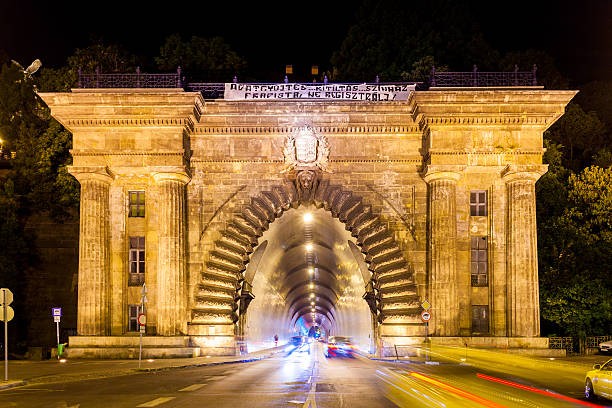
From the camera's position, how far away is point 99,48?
60031 millimetres

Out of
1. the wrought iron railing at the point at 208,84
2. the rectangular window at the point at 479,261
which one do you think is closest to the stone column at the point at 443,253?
the rectangular window at the point at 479,261

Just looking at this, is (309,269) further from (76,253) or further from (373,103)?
(373,103)

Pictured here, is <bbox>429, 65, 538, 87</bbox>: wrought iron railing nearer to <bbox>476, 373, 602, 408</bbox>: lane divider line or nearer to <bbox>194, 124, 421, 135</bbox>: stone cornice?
<bbox>194, 124, 421, 135</bbox>: stone cornice

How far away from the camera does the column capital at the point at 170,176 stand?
36094 mm

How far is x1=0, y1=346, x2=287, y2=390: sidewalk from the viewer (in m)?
25.4

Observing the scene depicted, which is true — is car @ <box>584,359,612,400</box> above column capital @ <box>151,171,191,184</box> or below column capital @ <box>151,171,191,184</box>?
below

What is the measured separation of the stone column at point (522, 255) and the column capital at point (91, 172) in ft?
68.5

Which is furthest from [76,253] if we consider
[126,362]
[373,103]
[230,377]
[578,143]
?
[578,143]

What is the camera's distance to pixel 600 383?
19.8 m

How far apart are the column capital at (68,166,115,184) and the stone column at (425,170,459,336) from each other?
662 inches

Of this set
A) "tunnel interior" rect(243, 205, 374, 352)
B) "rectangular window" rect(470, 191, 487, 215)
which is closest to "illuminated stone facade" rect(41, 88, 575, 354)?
"rectangular window" rect(470, 191, 487, 215)

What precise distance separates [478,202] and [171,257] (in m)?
16.5

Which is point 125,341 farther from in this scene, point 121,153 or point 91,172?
point 121,153

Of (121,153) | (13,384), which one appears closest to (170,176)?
(121,153)
